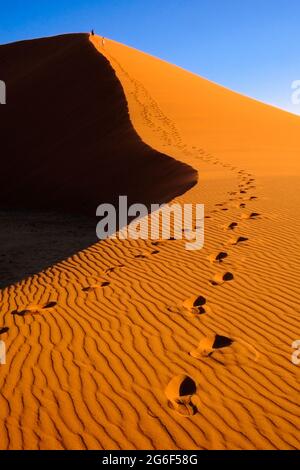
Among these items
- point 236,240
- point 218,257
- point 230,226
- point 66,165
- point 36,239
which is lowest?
point 36,239

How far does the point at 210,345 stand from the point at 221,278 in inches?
76.5

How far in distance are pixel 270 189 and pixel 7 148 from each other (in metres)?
14.3

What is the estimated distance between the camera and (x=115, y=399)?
389 centimetres

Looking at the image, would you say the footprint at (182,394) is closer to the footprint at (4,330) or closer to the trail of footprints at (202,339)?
the trail of footprints at (202,339)

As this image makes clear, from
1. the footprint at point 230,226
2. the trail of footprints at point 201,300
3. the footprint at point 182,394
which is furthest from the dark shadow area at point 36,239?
the footprint at point 182,394

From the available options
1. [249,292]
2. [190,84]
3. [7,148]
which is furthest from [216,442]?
[190,84]

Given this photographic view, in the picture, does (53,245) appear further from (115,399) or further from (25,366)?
(115,399)

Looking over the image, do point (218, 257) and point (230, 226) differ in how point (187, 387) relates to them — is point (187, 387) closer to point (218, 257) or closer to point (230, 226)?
point (218, 257)

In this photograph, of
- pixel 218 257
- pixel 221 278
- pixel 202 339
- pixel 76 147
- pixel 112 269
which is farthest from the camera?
pixel 76 147

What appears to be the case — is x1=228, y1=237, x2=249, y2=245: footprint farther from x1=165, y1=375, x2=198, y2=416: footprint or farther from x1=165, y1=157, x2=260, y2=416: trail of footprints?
x1=165, y1=375, x2=198, y2=416: footprint

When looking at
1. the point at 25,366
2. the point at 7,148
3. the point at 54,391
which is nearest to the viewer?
the point at 54,391

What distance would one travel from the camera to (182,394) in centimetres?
384

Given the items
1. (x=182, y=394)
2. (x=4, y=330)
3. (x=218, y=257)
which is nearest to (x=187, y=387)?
(x=182, y=394)

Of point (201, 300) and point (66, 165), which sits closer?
point (201, 300)
